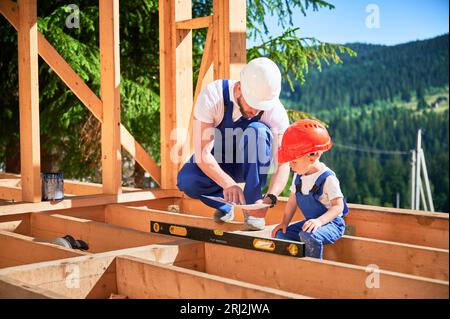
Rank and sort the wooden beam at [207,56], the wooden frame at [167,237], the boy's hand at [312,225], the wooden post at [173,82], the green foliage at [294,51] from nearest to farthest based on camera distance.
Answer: the wooden frame at [167,237], the boy's hand at [312,225], the wooden beam at [207,56], the wooden post at [173,82], the green foliage at [294,51]

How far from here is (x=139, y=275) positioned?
2625 millimetres

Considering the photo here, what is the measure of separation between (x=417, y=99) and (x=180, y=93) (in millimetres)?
38551

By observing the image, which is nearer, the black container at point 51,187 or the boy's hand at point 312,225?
the boy's hand at point 312,225

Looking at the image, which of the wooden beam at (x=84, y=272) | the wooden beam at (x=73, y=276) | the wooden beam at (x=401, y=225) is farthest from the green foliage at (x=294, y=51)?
the wooden beam at (x=73, y=276)

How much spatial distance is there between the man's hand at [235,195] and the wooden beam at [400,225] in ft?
2.43

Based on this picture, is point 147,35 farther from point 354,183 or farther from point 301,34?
point 354,183

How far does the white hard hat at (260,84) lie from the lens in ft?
10.6

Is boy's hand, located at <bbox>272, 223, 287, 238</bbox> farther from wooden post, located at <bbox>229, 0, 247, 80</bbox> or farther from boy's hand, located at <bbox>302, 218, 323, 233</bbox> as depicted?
wooden post, located at <bbox>229, 0, 247, 80</bbox>

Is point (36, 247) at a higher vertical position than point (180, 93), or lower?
lower

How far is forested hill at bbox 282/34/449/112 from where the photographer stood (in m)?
40.3

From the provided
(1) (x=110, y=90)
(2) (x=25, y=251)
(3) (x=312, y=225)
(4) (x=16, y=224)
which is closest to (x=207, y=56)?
(1) (x=110, y=90)

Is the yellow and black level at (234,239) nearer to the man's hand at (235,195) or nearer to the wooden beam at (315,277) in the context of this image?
the wooden beam at (315,277)
